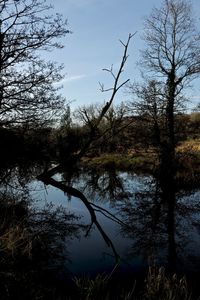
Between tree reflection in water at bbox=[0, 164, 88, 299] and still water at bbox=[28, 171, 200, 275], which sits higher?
tree reflection in water at bbox=[0, 164, 88, 299]

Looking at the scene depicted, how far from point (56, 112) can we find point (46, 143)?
21.5 m

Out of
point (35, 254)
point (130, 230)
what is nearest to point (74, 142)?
point (130, 230)

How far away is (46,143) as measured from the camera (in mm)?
37438

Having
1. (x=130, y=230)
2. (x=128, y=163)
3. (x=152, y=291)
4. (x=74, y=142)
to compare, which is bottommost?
(x=130, y=230)

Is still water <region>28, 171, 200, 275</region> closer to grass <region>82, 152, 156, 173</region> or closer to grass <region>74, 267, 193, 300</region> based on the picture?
grass <region>74, 267, 193, 300</region>

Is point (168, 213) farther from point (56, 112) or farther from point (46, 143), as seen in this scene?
point (46, 143)

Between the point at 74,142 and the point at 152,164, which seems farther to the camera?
the point at 74,142

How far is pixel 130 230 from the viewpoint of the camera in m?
10.9

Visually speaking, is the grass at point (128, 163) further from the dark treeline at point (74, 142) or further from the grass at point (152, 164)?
the dark treeline at point (74, 142)

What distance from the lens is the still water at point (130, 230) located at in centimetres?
826

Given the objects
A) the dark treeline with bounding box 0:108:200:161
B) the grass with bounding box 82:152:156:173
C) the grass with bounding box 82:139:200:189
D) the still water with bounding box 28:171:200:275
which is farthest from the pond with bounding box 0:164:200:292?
the dark treeline with bounding box 0:108:200:161

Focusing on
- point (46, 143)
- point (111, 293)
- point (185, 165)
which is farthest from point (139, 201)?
point (46, 143)

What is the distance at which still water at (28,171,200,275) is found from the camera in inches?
325

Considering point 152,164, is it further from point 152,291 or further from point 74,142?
point 152,291
